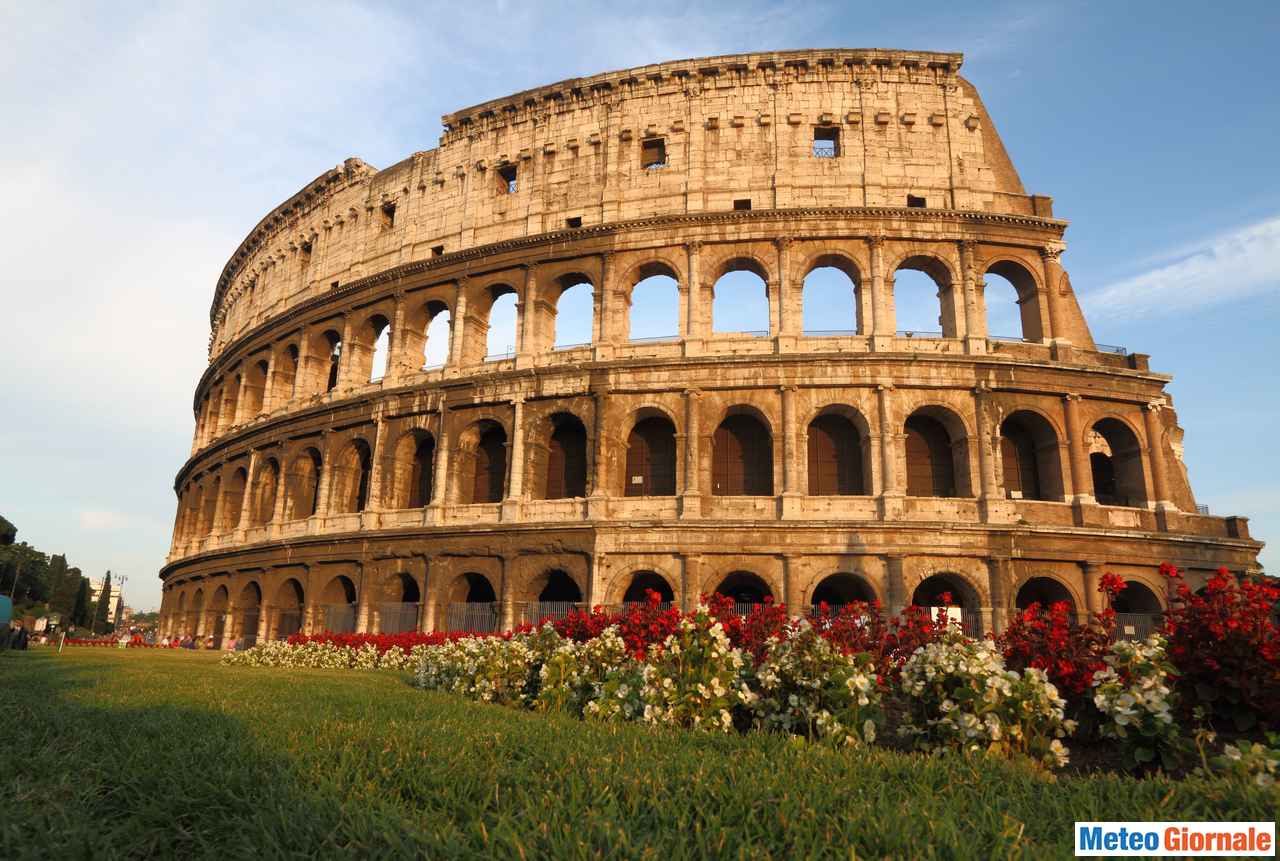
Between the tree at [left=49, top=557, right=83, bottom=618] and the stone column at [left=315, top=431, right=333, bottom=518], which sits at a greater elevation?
the stone column at [left=315, top=431, right=333, bottom=518]

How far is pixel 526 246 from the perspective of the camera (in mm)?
24297

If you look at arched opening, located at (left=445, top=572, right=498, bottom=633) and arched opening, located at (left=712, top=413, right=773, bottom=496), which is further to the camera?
arched opening, located at (left=712, top=413, right=773, bottom=496)

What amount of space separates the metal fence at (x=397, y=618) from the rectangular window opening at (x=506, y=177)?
14.8 metres

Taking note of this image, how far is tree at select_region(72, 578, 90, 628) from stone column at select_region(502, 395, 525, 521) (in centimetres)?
8273

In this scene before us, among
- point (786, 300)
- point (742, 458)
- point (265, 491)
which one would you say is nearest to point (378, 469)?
point (265, 491)

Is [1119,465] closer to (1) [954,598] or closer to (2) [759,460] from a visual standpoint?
(1) [954,598]

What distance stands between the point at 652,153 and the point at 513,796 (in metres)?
23.5

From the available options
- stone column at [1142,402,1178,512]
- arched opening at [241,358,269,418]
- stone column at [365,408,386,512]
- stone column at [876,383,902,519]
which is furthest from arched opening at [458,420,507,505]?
stone column at [1142,402,1178,512]

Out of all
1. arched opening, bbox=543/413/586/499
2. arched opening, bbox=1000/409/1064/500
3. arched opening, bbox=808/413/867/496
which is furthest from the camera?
arched opening, bbox=543/413/586/499

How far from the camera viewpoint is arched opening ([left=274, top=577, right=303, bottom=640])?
26078mm

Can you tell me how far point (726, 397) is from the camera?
21.1m

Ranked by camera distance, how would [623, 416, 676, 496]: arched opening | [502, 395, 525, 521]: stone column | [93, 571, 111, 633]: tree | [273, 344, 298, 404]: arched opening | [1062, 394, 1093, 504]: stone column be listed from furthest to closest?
[93, 571, 111, 633]: tree, [273, 344, 298, 404]: arched opening, [623, 416, 676, 496]: arched opening, [502, 395, 525, 521]: stone column, [1062, 394, 1093, 504]: stone column

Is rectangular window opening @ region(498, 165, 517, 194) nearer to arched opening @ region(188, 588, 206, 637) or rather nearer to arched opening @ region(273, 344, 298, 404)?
arched opening @ region(273, 344, 298, 404)

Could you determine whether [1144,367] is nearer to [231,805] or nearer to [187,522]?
[231,805]
